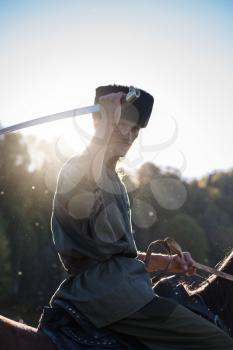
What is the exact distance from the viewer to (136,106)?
384 centimetres

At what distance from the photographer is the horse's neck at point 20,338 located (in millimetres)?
3012

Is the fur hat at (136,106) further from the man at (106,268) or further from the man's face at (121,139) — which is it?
the man at (106,268)

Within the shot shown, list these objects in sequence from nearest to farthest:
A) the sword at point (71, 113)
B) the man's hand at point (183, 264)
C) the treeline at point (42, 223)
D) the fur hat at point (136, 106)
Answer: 1. the sword at point (71, 113)
2. the fur hat at point (136, 106)
3. the man's hand at point (183, 264)
4. the treeline at point (42, 223)

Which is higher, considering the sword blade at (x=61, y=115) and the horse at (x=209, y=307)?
the sword blade at (x=61, y=115)

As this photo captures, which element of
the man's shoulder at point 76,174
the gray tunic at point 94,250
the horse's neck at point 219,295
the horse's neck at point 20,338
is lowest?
the horse's neck at point 219,295

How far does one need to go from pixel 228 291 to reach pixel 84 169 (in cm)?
175

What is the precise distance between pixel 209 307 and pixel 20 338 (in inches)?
63.6

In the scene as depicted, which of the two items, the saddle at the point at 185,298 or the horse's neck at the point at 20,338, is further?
the saddle at the point at 185,298

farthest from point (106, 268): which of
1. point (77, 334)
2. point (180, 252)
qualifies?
point (180, 252)

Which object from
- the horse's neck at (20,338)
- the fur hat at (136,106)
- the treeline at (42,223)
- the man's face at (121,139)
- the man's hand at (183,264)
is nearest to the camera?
the horse's neck at (20,338)

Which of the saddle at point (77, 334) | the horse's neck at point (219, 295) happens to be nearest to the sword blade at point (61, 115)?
the saddle at point (77, 334)

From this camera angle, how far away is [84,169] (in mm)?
3027

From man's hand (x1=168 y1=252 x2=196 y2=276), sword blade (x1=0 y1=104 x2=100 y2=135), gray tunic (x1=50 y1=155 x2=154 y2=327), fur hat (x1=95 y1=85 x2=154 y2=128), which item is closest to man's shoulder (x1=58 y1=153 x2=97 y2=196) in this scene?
gray tunic (x1=50 y1=155 x2=154 y2=327)

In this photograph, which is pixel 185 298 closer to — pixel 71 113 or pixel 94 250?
pixel 94 250
